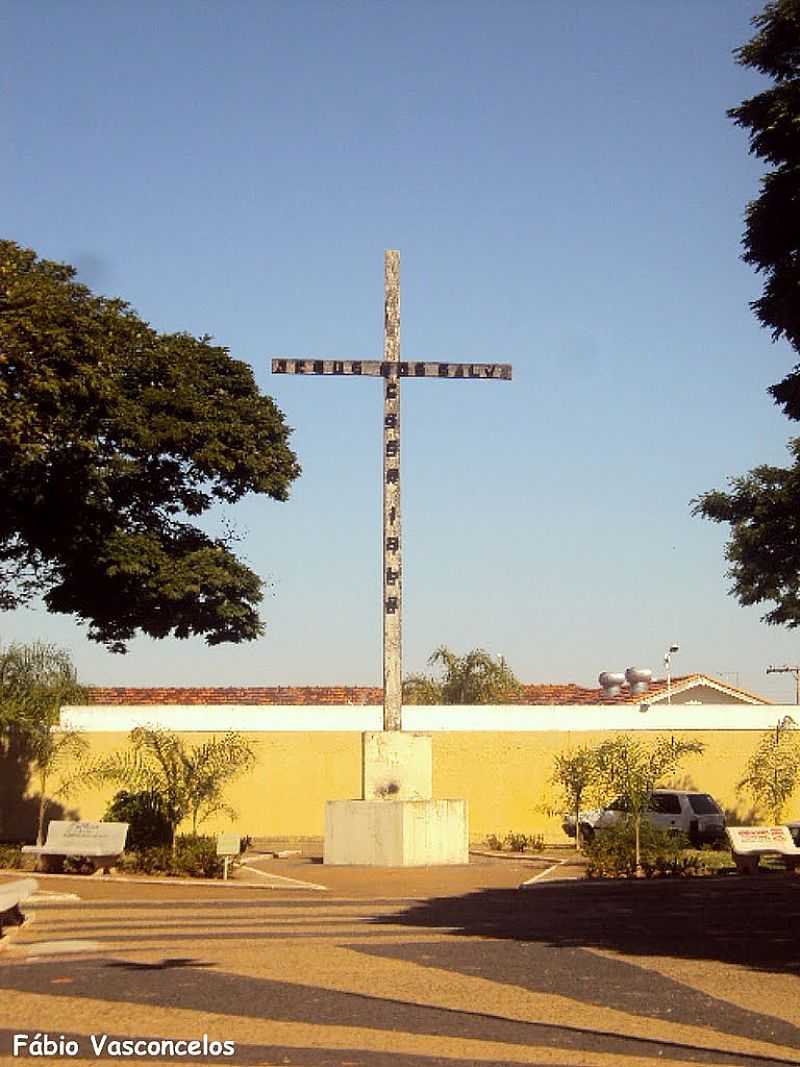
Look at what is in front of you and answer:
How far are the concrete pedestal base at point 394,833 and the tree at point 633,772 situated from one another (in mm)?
3437

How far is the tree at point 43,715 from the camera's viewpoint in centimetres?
3189

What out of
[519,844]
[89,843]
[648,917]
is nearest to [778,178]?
[648,917]

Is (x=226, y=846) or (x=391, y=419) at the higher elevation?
(x=391, y=419)

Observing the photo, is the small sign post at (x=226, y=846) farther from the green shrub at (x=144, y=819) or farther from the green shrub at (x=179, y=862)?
the green shrub at (x=144, y=819)

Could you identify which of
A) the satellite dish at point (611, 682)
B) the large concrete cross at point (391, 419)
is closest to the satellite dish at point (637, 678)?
the satellite dish at point (611, 682)

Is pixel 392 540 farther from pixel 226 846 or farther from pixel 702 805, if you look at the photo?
pixel 702 805

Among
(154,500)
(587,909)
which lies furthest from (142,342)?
(587,909)

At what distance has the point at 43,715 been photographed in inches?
1262

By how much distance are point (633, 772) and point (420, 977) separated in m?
16.4

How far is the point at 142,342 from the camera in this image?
116 ft

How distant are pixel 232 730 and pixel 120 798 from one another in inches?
293

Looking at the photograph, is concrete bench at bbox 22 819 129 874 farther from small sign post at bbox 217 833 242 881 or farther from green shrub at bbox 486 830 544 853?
green shrub at bbox 486 830 544 853

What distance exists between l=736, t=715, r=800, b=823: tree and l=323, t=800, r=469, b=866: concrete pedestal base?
1132 cm

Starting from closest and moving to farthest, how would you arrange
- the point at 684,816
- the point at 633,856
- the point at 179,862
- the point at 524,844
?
1. the point at 179,862
2. the point at 633,856
3. the point at 524,844
4. the point at 684,816
